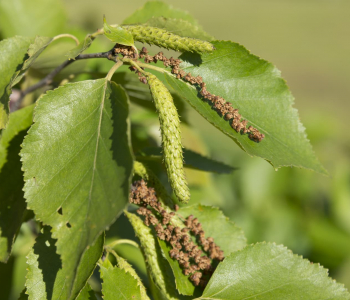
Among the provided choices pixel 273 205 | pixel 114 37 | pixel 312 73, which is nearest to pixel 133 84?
pixel 114 37

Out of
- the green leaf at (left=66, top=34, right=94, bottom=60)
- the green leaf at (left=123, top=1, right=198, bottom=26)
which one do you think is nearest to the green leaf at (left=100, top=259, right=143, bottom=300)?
Answer: the green leaf at (left=66, top=34, right=94, bottom=60)

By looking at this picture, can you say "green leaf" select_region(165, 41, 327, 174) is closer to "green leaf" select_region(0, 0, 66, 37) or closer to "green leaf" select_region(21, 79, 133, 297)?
"green leaf" select_region(21, 79, 133, 297)

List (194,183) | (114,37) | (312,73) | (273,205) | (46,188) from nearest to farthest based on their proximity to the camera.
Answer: (46,188)
(114,37)
(194,183)
(273,205)
(312,73)

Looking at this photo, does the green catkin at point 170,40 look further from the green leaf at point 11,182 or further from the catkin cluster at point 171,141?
the green leaf at point 11,182

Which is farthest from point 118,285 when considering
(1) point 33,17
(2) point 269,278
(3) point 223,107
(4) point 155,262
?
(1) point 33,17

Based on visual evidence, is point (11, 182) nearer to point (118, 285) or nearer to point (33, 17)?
point (118, 285)

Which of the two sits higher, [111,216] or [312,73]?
[111,216]

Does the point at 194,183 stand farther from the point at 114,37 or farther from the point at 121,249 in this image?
the point at 114,37

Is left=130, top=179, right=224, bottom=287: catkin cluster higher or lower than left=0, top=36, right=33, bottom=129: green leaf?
lower

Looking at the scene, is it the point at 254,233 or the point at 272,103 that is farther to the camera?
the point at 254,233
